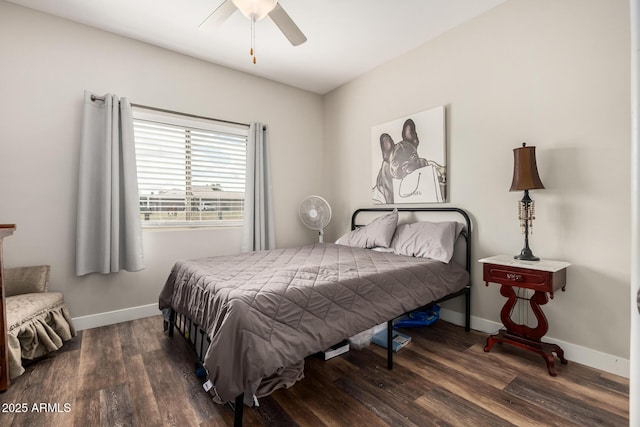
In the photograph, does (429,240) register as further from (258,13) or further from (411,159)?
(258,13)

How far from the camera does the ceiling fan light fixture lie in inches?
77.5

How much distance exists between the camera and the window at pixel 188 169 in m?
3.15

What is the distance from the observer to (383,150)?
138 inches

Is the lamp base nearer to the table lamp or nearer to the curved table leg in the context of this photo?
the table lamp

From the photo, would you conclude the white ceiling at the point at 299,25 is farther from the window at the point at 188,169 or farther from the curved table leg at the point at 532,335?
the curved table leg at the point at 532,335

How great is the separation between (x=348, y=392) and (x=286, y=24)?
2.40 metres

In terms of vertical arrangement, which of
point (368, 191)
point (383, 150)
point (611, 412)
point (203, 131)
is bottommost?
point (611, 412)

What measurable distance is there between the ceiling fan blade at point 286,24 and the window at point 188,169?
158 centimetres

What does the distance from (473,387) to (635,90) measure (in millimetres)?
1861

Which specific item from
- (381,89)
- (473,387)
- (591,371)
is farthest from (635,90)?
(381,89)

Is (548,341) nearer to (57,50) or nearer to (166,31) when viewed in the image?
(166,31)

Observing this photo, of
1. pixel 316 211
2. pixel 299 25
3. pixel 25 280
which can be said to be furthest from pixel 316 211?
pixel 25 280

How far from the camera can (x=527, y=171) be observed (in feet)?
7.12

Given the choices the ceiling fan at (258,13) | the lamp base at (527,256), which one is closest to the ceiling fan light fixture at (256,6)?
the ceiling fan at (258,13)
